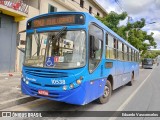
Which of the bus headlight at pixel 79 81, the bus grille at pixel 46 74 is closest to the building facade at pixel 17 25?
the bus grille at pixel 46 74

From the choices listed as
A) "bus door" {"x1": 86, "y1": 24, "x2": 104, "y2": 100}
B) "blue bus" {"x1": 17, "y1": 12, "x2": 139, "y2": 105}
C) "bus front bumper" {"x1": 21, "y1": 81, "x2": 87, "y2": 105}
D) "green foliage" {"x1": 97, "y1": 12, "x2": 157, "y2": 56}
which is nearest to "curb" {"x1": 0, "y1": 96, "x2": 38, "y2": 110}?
"blue bus" {"x1": 17, "y1": 12, "x2": 139, "y2": 105}

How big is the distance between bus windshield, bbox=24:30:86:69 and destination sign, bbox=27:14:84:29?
0.30 metres

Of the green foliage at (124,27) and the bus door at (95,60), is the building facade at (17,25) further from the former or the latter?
the bus door at (95,60)

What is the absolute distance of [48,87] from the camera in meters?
5.89

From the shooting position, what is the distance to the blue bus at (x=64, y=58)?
5707 mm

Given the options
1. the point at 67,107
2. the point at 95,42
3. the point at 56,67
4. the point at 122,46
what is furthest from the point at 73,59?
the point at 122,46

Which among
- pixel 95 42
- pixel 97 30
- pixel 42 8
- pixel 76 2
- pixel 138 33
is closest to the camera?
pixel 95 42

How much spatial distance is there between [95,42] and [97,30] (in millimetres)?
674

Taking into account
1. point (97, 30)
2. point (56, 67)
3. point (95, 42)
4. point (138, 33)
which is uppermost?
point (138, 33)

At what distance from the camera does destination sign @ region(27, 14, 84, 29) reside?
6062 millimetres

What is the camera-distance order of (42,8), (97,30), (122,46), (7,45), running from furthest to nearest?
(42,8)
(7,45)
(122,46)
(97,30)

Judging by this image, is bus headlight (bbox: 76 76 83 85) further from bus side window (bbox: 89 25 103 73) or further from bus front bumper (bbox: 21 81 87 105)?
bus side window (bbox: 89 25 103 73)

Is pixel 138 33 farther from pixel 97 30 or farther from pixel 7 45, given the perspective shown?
pixel 97 30

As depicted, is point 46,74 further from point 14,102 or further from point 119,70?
point 119,70
